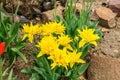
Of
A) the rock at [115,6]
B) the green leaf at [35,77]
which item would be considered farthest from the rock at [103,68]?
the rock at [115,6]

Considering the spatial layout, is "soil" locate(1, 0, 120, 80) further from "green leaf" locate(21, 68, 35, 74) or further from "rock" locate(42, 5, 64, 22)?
"rock" locate(42, 5, 64, 22)

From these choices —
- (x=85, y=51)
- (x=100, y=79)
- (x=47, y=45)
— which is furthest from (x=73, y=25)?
(x=47, y=45)

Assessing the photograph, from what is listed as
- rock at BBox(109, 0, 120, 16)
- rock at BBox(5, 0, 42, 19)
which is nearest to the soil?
rock at BBox(109, 0, 120, 16)

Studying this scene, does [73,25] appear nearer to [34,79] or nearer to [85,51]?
[85,51]

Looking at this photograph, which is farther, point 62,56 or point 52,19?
point 52,19

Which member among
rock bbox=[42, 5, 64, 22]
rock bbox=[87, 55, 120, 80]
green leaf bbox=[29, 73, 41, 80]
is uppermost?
rock bbox=[42, 5, 64, 22]
